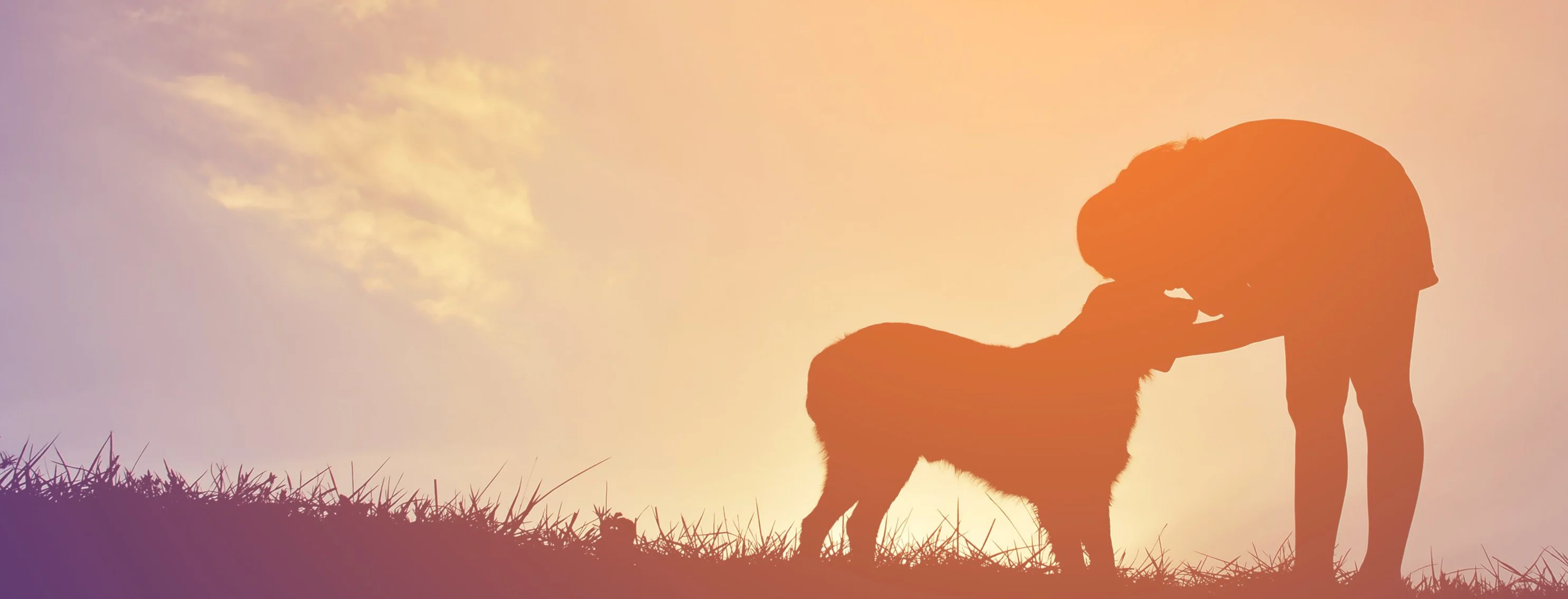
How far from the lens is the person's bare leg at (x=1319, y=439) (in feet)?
15.5

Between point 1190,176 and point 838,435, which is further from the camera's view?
point 838,435

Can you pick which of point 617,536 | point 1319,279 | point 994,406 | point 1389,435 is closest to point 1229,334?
point 1319,279

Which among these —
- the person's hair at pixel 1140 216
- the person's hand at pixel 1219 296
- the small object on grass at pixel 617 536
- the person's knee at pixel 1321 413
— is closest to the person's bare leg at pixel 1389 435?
the person's knee at pixel 1321 413

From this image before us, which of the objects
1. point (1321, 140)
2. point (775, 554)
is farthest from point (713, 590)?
point (1321, 140)

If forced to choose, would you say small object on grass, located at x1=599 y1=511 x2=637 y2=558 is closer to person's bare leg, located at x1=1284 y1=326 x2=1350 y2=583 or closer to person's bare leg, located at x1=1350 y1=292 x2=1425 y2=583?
person's bare leg, located at x1=1284 y1=326 x2=1350 y2=583

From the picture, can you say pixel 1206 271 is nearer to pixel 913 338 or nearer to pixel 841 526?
pixel 913 338

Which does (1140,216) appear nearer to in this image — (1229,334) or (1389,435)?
(1229,334)

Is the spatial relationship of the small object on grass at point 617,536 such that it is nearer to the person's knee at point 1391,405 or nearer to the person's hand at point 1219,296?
the person's hand at point 1219,296

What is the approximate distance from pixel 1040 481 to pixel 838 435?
121 cm

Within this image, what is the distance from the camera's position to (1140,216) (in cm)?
555

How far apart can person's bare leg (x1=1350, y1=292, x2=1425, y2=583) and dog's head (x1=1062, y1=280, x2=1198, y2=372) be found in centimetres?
125

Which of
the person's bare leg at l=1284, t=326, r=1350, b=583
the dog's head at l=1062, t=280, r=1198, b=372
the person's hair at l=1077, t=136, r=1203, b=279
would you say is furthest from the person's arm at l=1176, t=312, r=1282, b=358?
the person's hair at l=1077, t=136, r=1203, b=279

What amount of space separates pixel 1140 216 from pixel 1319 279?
39.9 inches

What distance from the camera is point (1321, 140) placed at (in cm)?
513
